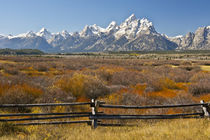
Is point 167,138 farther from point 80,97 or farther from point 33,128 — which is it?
point 80,97

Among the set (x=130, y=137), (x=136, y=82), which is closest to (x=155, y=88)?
(x=136, y=82)

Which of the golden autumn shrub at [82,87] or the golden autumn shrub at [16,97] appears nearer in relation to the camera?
the golden autumn shrub at [16,97]

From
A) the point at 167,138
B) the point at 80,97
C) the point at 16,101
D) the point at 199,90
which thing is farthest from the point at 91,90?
the point at 199,90

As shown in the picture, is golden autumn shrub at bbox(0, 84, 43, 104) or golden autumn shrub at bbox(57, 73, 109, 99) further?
golden autumn shrub at bbox(57, 73, 109, 99)

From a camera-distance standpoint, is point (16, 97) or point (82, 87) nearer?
point (16, 97)

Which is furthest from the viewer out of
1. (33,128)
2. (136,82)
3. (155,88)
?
(136,82)

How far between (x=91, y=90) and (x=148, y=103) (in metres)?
4.42

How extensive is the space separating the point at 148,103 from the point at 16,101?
8.18 meters

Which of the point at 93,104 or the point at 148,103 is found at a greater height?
the point at 93,104

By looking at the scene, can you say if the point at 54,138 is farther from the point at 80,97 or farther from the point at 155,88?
the point at 155,88

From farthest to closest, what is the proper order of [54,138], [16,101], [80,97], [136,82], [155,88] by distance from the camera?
1. [136,82]
2. [155,88]
3. [80,97]
4. [16,101]
5. [54,138]

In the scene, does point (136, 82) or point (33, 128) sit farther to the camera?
point (136, 82)

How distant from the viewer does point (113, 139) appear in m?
5.04

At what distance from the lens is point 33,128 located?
6816mm
